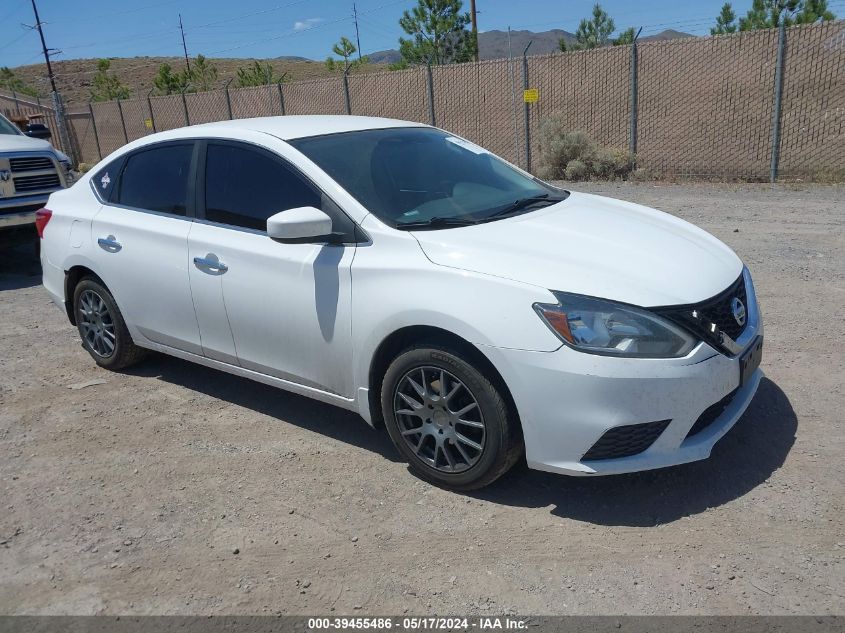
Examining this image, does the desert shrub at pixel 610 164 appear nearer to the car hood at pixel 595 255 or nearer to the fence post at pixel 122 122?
the car hood at pixel 595 255

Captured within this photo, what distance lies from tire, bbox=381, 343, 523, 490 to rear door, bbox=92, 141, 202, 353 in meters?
1.63

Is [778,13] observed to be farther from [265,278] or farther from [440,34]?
[265,278]

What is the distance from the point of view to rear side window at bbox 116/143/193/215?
15.3 feet

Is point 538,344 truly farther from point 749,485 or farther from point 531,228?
point 749,485

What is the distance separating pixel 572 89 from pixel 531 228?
45.5 feet

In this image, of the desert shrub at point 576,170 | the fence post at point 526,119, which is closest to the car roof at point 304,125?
the desert shrub at point 576,170

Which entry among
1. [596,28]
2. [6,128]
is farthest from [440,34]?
[6,128]

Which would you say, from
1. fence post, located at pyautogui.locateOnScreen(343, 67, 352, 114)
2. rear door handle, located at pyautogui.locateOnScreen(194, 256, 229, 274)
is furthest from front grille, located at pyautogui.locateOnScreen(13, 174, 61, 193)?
fence post, located at pyautogui.locateOnScreen(343, 67, 352, 114)

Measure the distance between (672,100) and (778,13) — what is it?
65.0 ft

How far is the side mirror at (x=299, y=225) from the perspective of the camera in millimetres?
3590

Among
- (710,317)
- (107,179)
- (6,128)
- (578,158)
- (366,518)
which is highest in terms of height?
(6,128)

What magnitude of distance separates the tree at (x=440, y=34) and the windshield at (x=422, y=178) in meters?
31.8

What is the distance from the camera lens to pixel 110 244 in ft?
16.4

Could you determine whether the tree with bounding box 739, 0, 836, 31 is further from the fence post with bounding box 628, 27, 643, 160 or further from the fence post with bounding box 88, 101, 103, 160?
the fence post with bounding box 88, 101, 103, 160
